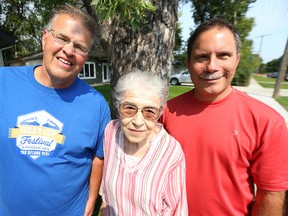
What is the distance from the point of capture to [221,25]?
5.53 feet

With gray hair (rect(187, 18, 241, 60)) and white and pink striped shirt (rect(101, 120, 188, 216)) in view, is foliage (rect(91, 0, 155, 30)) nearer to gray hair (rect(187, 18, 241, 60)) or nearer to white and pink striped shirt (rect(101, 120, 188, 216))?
gray hair (rect(187, 18, 241, 60))

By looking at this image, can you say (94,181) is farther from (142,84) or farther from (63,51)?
(63,51)

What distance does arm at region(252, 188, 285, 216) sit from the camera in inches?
64.2

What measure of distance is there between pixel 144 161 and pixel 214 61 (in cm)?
89

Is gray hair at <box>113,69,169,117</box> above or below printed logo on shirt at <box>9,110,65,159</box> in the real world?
above

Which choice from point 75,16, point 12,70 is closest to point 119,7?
point 75,16

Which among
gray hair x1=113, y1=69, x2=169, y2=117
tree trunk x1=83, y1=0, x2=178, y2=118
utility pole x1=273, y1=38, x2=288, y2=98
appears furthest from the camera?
utility pole x1=273, y1=38, x2=288, y2=98

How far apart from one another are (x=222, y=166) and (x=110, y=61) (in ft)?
6.46

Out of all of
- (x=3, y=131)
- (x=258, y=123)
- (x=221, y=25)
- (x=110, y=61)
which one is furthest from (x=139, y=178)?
(x=110, y=61)

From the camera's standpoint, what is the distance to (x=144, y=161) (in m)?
1.71

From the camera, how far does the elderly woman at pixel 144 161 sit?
5.39 ft

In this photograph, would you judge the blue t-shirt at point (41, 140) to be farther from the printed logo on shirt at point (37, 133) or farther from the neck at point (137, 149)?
the neck at point (137, 149)

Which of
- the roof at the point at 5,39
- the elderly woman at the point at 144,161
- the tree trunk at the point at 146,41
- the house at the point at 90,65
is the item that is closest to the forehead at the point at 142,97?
the elderly woman at the point at 144,161

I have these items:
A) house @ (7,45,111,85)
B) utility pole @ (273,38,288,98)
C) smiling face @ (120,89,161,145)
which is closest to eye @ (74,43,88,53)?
smiling face @ (120,89,161,145)
